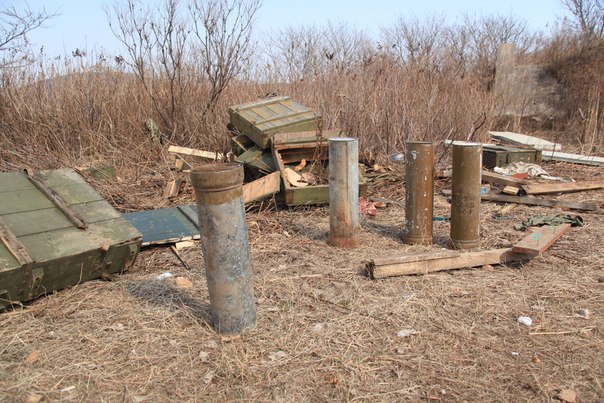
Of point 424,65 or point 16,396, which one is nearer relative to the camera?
point 16,396

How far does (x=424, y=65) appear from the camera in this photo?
992cm

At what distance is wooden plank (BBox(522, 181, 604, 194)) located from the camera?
6449mm

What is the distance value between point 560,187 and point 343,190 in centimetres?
386

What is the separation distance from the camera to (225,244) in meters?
2.89

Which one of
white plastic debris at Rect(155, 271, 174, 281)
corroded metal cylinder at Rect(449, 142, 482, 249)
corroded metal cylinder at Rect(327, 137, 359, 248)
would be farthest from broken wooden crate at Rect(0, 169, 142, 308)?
corroded metal cylinder at Rect(449, 142, 482, 249)

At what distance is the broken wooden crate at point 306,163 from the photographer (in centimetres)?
574

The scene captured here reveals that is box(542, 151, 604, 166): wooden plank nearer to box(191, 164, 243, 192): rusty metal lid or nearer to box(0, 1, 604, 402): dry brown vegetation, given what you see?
box(0, 1, 604, 402): dry brown vegetation

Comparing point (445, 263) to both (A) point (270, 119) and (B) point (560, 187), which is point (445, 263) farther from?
(B) point (560, 187)

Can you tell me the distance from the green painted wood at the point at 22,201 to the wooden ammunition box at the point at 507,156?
22.8ft

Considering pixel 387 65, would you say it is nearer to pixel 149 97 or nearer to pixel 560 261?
pixel 149 97

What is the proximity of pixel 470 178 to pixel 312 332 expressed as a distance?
7.43 feet

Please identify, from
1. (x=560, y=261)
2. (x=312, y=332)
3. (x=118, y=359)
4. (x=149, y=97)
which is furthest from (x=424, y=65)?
(x=118, y=359)

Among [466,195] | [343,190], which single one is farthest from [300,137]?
[466,195]

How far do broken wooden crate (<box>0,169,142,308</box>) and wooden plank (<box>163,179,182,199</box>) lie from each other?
6.50 ft
